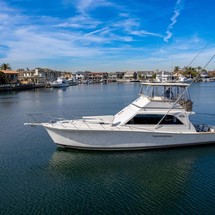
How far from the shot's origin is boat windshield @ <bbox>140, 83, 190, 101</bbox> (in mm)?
17639

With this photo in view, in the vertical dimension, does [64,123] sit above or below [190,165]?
above

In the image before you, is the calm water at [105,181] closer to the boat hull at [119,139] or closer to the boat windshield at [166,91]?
the boat hull at [119,139]

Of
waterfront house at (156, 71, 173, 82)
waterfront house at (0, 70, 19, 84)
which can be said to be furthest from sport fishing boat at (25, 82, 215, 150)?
waterfront house at (0, 70, 19, 84)

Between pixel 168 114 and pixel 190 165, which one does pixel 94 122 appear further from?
pixel 190 165

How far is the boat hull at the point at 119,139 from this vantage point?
16.4 meters

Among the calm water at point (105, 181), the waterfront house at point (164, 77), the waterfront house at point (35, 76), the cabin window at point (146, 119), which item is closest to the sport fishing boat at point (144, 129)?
the cabin window at point (146, 119)

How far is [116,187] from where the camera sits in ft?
41.6

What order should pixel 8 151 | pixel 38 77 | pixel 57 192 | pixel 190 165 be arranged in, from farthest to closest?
pixel 38 77 → pixel 8 151 → pixel 190 165 → pixel 57 192

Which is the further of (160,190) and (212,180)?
(212,180)

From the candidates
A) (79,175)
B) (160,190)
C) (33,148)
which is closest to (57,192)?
(79,175)

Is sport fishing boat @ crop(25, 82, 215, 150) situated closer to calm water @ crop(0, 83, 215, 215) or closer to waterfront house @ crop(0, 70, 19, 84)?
calm water @ crop(0, 83, 215, 215)

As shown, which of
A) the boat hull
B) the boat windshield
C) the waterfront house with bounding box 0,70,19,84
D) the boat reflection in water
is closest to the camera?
the boat reflection in water

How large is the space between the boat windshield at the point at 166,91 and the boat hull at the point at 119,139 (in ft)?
8.13

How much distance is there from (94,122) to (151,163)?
15.3 ft
